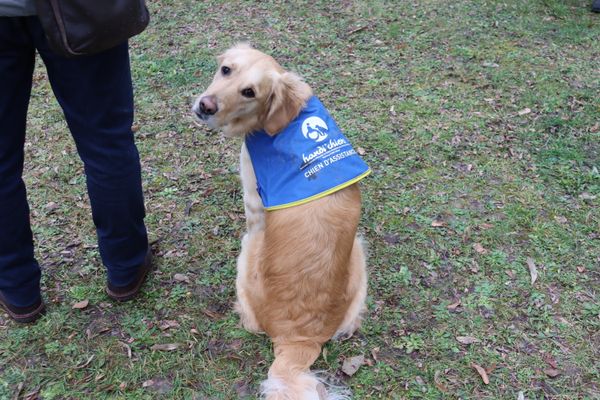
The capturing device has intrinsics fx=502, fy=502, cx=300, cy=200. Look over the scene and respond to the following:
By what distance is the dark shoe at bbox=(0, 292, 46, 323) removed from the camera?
2584 mm

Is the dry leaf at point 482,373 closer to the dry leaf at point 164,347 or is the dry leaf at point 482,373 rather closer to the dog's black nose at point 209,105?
the dry leaf at point 164,347

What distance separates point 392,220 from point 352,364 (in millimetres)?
1153

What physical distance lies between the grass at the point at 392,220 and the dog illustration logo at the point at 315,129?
1.04 m

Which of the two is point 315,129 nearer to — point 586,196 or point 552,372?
point 552,372

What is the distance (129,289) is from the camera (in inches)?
109

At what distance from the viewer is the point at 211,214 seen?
345cm

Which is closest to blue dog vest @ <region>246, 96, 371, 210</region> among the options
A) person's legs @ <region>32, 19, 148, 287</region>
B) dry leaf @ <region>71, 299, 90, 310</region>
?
person's legs @ <region>32, 19, 148, 287</region>

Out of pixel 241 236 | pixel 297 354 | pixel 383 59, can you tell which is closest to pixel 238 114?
pixel 241 236

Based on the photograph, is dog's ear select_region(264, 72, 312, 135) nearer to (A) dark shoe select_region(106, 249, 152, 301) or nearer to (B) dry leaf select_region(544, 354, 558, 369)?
(A) dark shoe select_region(106, 249, 152, 301)

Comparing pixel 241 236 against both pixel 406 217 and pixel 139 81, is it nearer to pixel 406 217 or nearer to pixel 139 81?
pixel 406 217

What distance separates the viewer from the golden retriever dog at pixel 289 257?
230 cm

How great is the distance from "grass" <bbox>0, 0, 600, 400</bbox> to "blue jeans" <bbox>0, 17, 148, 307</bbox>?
39 cm

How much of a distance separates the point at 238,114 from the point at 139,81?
255 cm

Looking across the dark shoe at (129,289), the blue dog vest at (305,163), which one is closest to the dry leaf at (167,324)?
the dark shoe at (129,289)
